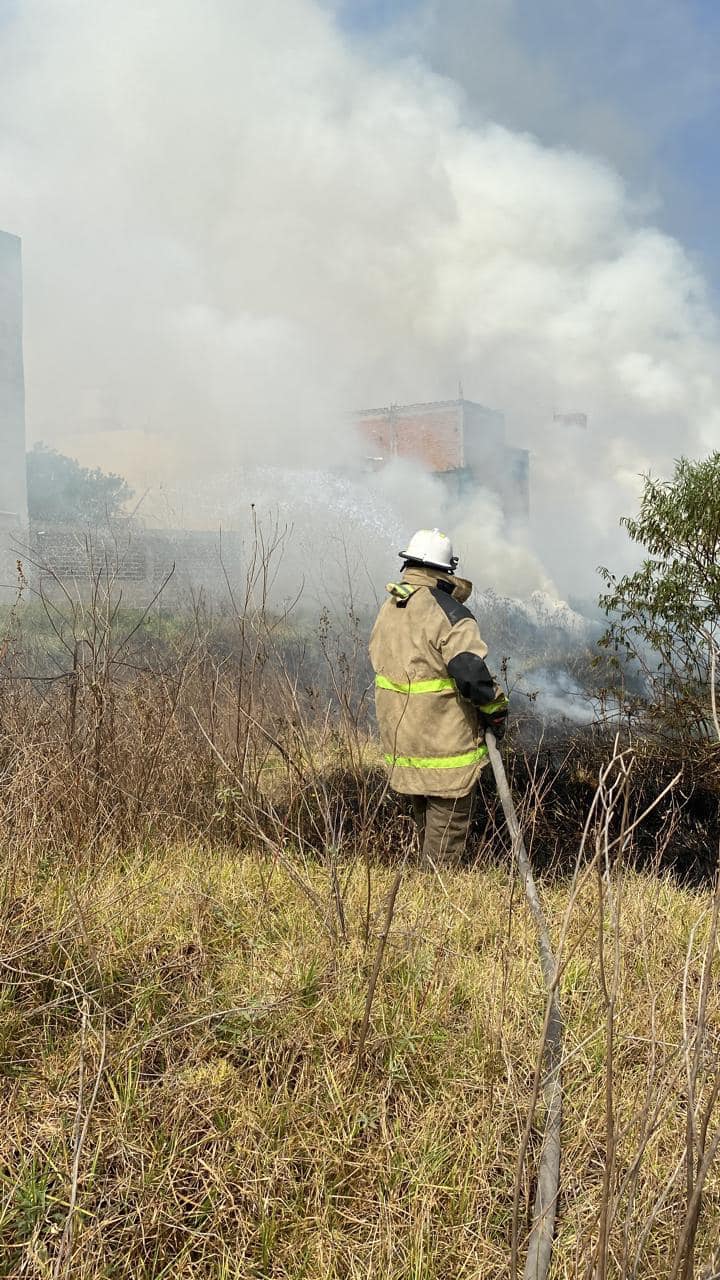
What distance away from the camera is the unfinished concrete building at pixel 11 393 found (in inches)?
651

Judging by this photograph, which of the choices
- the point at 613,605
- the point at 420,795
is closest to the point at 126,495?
the point at 613,605

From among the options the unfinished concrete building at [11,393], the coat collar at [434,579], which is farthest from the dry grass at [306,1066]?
the unfinished concrete building at [11,393]

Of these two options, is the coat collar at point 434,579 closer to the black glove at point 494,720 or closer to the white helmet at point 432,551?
the white helmet at point 432,551

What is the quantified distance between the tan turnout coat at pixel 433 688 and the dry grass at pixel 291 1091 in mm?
1426

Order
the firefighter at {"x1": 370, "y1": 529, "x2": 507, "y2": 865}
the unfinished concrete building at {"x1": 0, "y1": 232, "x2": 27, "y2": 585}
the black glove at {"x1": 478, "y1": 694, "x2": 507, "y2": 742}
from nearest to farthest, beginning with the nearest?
the black glove at {"x1": 478, "y1": 694, "x2": 507, "y2": 742} → the firefighter at {"x1": 370, "y1": 529, "x2": 507, "y2": 865} → the unfinished concrete building at {"x1": 0, "y1": 232, "x2": 27, "y2": 585}

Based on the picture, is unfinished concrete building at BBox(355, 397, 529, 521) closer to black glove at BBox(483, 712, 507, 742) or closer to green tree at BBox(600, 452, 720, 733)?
green tree at BBox(600, 452, 720, 733)

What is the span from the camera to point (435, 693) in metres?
4.81

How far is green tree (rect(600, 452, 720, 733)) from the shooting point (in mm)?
6840

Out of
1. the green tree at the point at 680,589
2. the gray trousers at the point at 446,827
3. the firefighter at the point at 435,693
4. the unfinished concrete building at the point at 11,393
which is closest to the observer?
the firefighter at the point at 435,693

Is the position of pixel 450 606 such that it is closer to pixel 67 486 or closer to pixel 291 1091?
pixel 291 1091

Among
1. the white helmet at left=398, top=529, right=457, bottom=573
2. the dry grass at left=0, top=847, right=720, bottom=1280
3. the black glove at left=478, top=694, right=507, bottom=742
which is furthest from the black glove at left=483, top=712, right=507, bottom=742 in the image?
the dry grass at left=0, top=847, right=720, bottom=1280

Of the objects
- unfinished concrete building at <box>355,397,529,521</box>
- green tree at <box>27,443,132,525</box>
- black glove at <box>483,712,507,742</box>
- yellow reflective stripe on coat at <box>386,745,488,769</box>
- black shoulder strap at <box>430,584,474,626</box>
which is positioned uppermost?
unfinished concrete building at <box>355,397,529,521</box>

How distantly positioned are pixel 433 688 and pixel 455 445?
33071mm

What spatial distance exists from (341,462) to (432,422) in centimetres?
999
